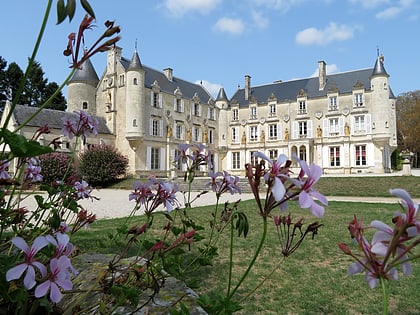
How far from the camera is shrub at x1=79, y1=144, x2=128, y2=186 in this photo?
78.7 ft

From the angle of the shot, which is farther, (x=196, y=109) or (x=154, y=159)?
(x=196, y=109)

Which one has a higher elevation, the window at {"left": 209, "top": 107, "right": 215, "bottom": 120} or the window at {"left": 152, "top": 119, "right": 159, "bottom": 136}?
the window at {"left": 209, "top": 107, "right": 215, "bottom": 120}

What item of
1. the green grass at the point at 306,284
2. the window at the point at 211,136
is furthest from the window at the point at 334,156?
the green grass at the point at 306,284

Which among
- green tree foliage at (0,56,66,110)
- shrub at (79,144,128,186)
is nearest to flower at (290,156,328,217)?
shrub at (79,144,128,186)

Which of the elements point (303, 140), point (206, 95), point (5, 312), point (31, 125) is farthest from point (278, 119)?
point (5, 312)

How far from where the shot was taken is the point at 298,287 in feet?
11.2

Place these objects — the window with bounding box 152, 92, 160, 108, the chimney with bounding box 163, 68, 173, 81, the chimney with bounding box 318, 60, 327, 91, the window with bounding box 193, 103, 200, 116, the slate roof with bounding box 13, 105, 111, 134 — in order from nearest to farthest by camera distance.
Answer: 1. the slate roof with bounding box 13, 105, 111, 134
2. the window with bounding box 152, 92, 160, 108
3. the chimney with bounding box 318, 60, 327, 91
4. the chimney with bounding box 163, 68, 173, 81
5. the window with bounding box 193, 103, 200, 116

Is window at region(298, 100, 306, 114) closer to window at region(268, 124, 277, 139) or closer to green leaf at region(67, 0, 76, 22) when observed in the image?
window at region(268, 124, 277, 139)

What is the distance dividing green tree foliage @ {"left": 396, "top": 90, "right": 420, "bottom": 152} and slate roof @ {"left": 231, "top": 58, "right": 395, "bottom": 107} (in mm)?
11347

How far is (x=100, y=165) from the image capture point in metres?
24.1

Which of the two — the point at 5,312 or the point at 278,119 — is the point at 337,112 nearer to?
the point at 278,119

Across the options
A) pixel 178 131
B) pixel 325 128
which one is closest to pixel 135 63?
pixel 178 131

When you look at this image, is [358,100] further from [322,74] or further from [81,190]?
[81,190]

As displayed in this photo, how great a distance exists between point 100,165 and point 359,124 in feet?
84.1
